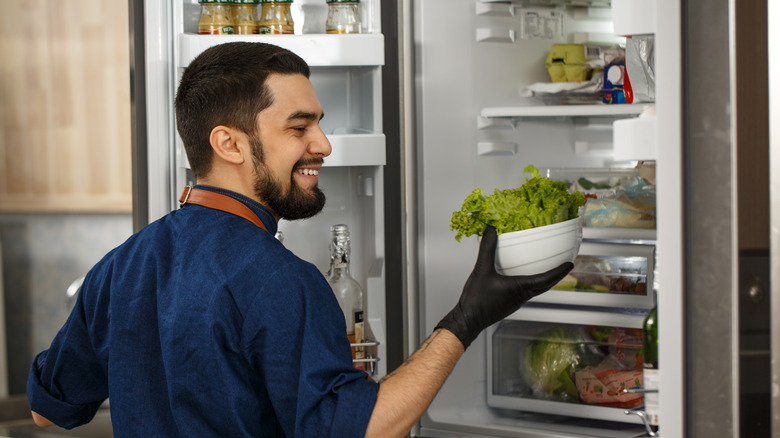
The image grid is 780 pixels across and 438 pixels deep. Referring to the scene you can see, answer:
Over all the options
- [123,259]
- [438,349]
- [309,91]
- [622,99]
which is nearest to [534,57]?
[622,99]

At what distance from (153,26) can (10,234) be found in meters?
0.58

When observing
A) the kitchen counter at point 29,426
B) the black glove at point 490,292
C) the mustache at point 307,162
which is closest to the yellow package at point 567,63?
the black glove at point 490,292

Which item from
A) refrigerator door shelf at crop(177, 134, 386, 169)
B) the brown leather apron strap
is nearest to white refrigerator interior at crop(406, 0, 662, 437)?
refrigerator door shelf at crop(177, 134, 386, 169)

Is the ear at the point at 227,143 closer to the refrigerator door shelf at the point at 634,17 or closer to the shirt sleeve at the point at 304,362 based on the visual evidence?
the shirt sleeve at the point at 304,362

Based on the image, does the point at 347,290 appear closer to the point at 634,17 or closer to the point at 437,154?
the point at 437,154

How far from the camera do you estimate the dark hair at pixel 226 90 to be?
1.07 meters

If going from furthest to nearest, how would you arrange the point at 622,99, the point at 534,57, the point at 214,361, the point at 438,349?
the point at 534,57
the point at 622,99
the point at 438,349
the point at 214,361

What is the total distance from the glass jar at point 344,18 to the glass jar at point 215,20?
0.20 m

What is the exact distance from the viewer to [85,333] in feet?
3.67

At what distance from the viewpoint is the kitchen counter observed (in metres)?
1.69

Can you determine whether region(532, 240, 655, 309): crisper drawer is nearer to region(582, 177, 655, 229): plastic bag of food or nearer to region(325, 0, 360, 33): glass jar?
region(582, 177, 655, 229): plastic bag of food

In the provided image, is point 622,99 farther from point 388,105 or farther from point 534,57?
point 388,105

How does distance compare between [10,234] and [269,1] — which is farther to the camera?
[10,234]

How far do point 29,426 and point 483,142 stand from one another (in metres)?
1.17
